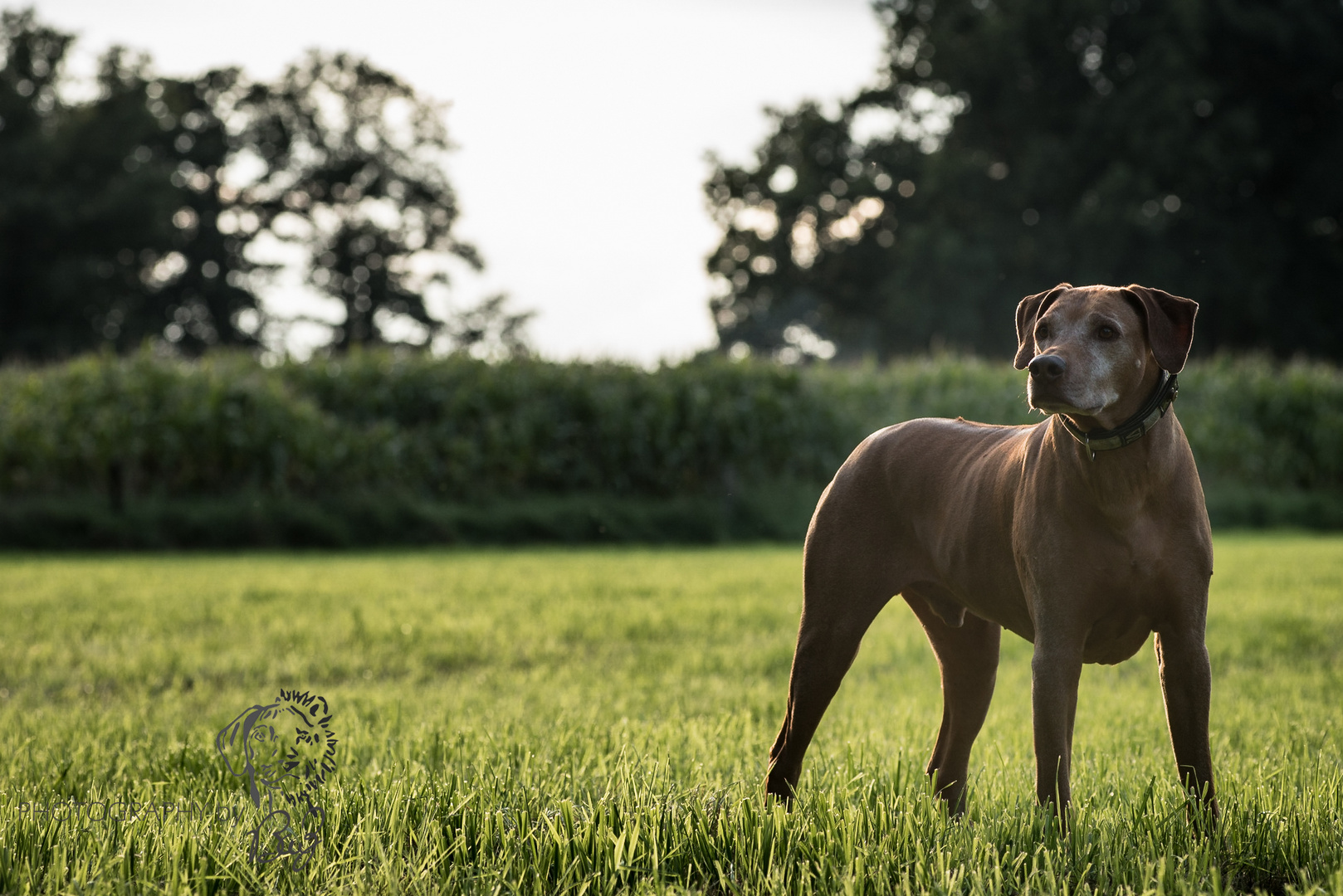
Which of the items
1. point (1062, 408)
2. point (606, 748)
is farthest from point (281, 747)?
point (1062, 408)

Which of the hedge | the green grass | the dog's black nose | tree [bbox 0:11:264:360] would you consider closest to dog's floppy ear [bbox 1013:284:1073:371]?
the dog's black nose

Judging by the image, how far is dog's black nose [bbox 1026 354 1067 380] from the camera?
197cm

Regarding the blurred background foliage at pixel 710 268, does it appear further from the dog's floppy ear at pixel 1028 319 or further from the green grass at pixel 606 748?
the dog's floppy ear at pixel 1028 319

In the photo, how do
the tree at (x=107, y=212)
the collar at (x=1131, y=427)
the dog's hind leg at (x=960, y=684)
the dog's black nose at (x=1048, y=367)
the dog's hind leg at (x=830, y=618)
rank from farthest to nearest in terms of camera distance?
the tree at (x=107, y=212)
the dog's hind leg at (x=960, y=684)
the dog's hind leg at (x=830, y=618)
the collar at (x=1131, y=427)
the dog's black nose at (x=1048, y=367)

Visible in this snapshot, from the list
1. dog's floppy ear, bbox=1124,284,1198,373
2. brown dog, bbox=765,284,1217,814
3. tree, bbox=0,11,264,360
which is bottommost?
brown dog, bbox=765,284,1217,814

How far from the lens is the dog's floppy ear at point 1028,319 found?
7.34 feet

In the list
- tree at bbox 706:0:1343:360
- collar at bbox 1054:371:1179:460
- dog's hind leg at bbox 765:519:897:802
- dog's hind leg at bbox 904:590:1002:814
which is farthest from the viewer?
tree at bbox 706:0:1343:360

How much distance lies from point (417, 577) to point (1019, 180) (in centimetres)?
2983

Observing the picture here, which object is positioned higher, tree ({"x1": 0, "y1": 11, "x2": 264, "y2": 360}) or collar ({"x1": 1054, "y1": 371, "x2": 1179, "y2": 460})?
tree ({"x1": 0, "y1": 11, "x2": 264, "y2": 360})

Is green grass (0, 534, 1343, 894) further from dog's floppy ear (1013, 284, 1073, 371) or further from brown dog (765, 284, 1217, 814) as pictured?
dog's floppy ear (1013, 284, 1073, 371)

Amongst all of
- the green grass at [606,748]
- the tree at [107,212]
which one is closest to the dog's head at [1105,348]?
the green grass at [606,748]

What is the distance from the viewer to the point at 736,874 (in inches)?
85.5

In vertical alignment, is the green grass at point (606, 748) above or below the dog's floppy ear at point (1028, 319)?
below

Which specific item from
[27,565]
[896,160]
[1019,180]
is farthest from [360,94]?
[27,565]
